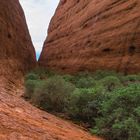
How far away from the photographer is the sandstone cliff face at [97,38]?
76.6 ft


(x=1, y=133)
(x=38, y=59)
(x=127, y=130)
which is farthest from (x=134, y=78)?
(x=38, y=59)

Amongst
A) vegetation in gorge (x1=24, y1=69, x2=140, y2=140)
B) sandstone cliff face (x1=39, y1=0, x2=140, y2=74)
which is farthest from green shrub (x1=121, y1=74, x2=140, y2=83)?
sandstone cliff face (x1=39, y1=0, x2=140, y2=74)

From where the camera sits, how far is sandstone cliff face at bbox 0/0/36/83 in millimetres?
25953

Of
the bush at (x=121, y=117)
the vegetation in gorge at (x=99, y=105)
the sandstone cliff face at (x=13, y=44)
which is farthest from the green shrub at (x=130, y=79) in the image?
the bush at (x=121, y=117)

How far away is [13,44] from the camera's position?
101 ft

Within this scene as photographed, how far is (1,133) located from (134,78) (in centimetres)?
1265

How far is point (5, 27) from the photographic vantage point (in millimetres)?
29844

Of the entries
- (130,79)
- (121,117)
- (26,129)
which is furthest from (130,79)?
(26,129)

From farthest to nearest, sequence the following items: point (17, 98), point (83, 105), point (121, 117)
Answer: point (17, 98) < point (83, 105) < point (121, 117)

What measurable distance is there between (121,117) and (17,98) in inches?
190

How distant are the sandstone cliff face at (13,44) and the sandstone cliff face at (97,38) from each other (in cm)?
266

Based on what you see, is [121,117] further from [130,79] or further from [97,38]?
[97,38]

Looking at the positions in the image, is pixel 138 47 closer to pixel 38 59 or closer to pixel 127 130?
pixel 127 130

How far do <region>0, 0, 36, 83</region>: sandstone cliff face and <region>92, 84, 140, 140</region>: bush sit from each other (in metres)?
11.4
